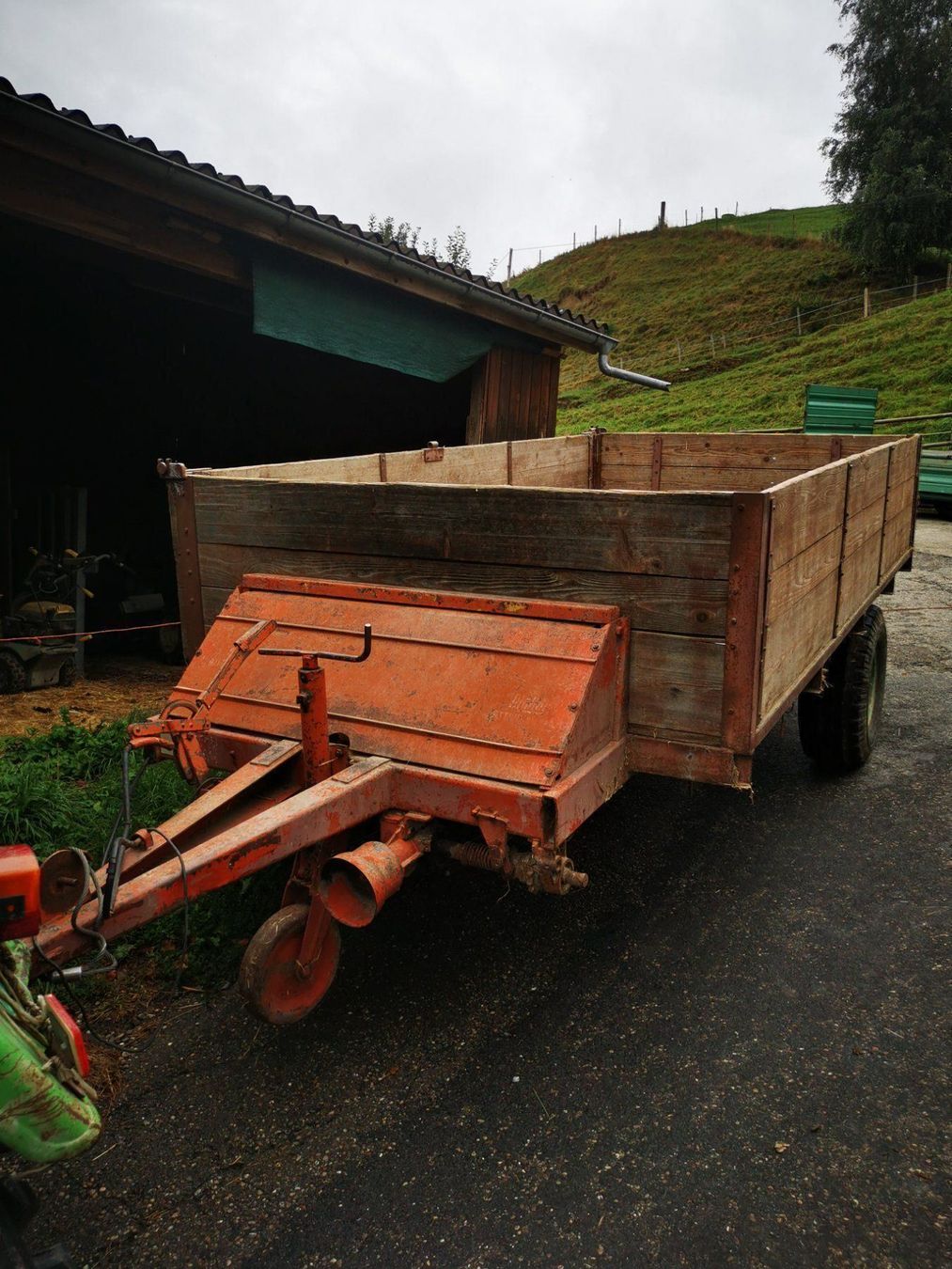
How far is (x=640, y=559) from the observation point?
8.37 feet

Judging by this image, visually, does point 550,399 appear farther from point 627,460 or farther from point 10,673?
point 10,673

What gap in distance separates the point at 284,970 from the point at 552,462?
4314 millimetres

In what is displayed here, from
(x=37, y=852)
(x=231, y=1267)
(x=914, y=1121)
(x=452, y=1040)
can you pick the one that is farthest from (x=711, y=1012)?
(x=37, y=852)

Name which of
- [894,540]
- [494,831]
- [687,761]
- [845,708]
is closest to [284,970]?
[494,831]

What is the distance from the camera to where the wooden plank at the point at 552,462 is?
5418 millimetres

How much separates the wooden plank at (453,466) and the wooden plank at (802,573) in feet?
5.75

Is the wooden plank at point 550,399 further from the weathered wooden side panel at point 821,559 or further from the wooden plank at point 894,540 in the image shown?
the weathered wooden side panel at point 821,559

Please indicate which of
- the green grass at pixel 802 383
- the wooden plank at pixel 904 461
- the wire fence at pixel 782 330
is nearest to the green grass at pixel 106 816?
the wooden plank at pixel 904 461

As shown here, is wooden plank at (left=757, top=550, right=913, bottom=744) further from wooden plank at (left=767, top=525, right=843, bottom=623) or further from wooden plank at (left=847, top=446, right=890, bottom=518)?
wooden plank at (left=847, top=446, right=890, bottom=518)

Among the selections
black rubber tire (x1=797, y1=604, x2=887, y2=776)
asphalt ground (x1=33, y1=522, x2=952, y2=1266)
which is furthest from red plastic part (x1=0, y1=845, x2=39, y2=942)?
black rubber tire (x1=797, y1=604, x2=887, y2=776)

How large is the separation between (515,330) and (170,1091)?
7.24 meters

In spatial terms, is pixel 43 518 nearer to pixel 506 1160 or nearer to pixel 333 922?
pixel 333 922

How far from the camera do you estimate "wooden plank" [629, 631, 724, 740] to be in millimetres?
2535

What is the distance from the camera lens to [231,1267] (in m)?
1.89
